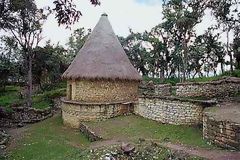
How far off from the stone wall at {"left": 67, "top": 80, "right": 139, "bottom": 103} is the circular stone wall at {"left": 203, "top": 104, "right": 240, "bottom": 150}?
8.44 meters

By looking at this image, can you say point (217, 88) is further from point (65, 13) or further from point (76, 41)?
point (76, 41)

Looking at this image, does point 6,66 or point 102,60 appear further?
point 6,66

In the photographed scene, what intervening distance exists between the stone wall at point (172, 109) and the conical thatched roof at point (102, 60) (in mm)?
3094

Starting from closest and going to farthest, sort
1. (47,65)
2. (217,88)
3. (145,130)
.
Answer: (145,130)
(217,88)
(47,65)

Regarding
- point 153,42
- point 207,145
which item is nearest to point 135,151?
point 207,145

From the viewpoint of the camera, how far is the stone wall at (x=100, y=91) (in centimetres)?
2016

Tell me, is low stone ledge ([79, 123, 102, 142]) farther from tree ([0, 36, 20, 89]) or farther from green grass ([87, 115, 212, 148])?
tree ([0, 36, 20, 89])

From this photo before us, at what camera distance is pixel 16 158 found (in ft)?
43.7

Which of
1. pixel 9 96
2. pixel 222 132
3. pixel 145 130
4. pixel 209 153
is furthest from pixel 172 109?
pixel 9 96

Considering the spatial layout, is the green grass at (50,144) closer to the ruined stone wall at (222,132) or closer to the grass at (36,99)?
the ruined stone wall at (222,132)

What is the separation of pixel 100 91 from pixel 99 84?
16.3 inches

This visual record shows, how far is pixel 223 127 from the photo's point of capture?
10.5 m

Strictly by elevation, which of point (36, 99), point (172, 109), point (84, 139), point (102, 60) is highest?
point (102, 60)

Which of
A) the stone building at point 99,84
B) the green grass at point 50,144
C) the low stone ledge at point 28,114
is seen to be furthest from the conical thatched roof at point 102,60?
the low stone ledge at point 28,114
